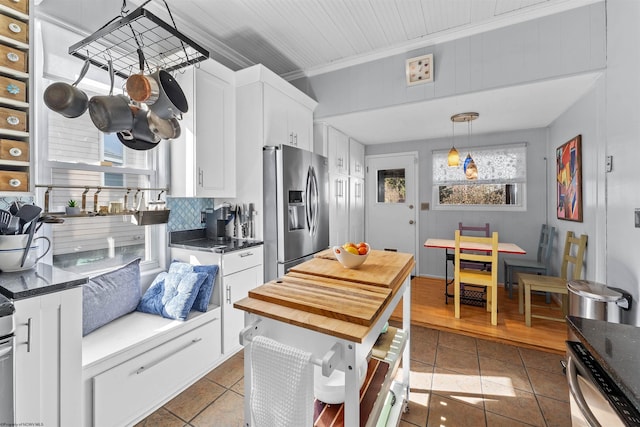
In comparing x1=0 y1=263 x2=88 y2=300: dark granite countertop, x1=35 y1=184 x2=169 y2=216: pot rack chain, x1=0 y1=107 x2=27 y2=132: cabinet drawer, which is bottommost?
x1=0 y1=263 x2=88 y2=300: dark granite countertop

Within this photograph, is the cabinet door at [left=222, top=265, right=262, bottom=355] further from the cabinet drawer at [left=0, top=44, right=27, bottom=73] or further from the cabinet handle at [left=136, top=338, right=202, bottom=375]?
the cabinet drawer at [left=0, top=44, right=27, bottom=73]

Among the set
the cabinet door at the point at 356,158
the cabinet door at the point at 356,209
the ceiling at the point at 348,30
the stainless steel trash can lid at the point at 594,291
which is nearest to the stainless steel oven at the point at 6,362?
the ceiling at the point at 348,30

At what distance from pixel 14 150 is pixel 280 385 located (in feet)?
5.82

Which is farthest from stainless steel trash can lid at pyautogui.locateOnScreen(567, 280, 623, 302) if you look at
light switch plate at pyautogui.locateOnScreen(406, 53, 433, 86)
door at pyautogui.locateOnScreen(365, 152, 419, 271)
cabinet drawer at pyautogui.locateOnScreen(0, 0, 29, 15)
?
cabinet drawer at pyautogui.locateOnScreen(0, 0, 29, 15)

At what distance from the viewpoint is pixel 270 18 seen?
241 centimetres

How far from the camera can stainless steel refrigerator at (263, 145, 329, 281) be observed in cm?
259

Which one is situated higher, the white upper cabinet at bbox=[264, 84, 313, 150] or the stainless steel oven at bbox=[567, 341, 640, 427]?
the white upper cabinet at bbox=[264, 84, 313, 150]

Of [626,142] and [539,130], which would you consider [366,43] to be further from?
[539,130]

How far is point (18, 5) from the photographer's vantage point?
1434 millimetres

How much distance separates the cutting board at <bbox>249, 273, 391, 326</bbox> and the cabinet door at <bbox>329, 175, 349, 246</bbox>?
98.1 inches

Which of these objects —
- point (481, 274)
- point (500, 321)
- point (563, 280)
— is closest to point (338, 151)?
point (481, 274)

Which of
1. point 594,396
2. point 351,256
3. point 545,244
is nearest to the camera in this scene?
point 594,396

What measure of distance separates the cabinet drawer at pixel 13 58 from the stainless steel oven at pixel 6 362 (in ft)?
3.85

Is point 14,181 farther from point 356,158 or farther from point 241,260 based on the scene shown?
point 356,158
